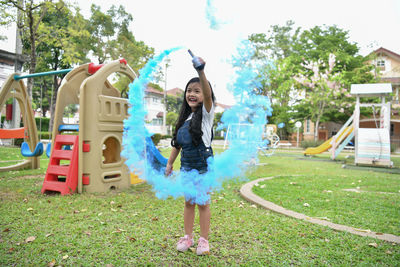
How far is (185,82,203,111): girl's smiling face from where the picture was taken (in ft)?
8.01

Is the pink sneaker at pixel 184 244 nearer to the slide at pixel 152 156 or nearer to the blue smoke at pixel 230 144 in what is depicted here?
the blue smoke at pixel 230 144

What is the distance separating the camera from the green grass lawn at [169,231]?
236cm

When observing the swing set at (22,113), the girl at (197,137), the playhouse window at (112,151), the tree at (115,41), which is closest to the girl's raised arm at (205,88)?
the girl at (197,137)

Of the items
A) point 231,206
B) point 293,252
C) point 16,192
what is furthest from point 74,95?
point 293,252

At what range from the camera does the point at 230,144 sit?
253 cm

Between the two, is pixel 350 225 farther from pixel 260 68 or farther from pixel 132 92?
pixel 132 92

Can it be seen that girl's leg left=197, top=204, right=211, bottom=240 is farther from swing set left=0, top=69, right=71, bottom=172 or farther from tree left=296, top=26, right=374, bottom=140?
tree left=296, top=26, right=374, bottom=140

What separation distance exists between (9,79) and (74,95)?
2376 mm

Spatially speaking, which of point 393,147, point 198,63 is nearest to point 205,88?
point 198,63

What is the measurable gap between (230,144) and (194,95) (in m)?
0.58

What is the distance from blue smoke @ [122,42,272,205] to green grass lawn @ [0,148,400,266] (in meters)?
0.25

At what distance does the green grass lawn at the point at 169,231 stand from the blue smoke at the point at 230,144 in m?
0.25

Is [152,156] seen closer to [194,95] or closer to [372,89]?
[194,95]

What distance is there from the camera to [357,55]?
28.2m
